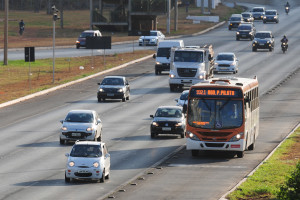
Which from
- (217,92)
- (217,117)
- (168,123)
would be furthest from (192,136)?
(168,123)

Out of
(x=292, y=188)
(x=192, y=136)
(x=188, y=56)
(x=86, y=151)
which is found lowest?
(x=192, y=136)

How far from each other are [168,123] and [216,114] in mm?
7754

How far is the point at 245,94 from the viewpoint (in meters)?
37.8

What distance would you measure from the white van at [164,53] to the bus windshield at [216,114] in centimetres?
3580

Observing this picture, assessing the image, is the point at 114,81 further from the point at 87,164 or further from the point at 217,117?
the point at 87,164

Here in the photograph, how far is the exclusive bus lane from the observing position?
29.1 metres

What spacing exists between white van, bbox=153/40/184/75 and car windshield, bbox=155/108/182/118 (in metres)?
27.4

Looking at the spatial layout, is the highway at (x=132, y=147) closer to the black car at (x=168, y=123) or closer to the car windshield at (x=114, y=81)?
the black car at (x=168, y=123)

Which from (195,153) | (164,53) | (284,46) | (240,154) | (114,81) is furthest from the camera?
(284,46)

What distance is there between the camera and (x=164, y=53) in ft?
245

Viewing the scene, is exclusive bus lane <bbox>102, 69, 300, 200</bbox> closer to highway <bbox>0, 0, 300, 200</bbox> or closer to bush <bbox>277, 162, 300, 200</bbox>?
highway <bbox>0, 0, 300, 200</bbox>

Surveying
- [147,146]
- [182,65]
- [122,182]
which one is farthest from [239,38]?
[122,182]

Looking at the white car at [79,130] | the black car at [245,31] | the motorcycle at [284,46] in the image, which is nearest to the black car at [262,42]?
the motorcycle at [284,46]

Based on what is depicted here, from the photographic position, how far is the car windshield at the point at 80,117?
42219 millimetres
